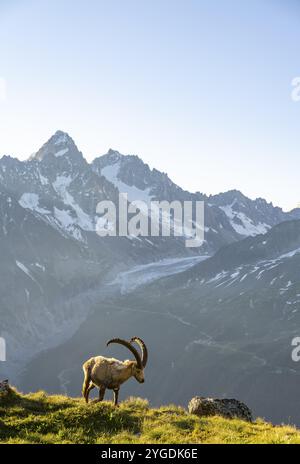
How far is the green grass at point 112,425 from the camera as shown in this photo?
15.3m

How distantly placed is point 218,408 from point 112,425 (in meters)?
6.47

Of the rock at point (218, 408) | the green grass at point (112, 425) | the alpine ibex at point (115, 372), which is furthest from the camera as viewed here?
the rock at point (218, 408)

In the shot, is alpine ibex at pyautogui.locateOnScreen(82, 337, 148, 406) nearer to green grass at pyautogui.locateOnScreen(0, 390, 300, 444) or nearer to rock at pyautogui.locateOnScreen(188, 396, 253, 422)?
green grass at pyautogui.locateOnScreen(0, 390, 300, 444)

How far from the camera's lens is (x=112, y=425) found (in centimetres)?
1705

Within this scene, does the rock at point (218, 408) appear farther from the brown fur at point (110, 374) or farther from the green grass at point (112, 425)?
the brown fur at point (110, 374)

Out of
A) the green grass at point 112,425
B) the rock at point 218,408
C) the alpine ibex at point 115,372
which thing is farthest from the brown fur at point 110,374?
the rock at point 218,408

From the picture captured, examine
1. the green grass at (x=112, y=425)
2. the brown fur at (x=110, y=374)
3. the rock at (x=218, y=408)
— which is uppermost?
the brown fur at (x=110, y=374)

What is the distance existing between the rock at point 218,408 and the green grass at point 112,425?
44.4 inches

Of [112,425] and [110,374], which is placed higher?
[110,374]

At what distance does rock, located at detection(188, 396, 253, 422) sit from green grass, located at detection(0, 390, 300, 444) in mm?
1128

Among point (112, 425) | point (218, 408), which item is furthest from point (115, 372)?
point (218, 408)

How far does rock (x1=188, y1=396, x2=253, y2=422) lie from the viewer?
829 inches

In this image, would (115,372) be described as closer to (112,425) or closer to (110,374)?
(110,374)
